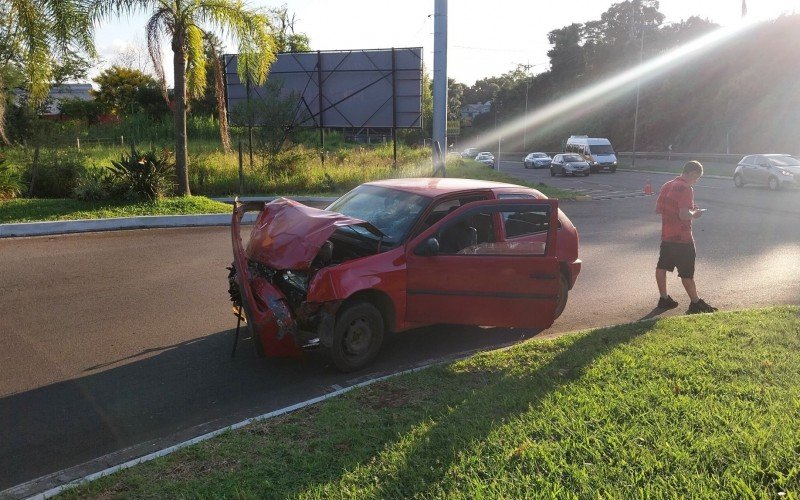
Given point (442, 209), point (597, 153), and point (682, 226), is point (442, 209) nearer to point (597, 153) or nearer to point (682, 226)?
point (682, 226)

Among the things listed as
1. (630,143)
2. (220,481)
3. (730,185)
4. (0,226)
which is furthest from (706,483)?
(630,143)

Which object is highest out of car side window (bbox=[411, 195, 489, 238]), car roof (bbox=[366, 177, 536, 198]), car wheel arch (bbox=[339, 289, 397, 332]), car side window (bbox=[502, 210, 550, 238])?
car roof (bbox=[366, 177, 536, 198])

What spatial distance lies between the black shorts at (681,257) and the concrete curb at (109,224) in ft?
33.1

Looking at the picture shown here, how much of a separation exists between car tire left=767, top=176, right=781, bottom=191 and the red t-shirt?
19.3 meters

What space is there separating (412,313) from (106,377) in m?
2.70

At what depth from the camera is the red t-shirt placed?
7328mm

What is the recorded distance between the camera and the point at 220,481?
11.3 feet

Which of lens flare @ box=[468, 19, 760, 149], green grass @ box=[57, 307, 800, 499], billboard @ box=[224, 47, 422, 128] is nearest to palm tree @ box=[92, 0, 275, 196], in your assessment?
billboard @ box=[224, 47, 422, 128]

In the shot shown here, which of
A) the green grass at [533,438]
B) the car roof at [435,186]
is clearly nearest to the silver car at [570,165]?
the car roof at [435,186]

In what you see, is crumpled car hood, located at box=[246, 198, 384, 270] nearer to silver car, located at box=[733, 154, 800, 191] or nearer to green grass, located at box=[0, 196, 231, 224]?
green grass, located at box=[0, 196, 231, 224]

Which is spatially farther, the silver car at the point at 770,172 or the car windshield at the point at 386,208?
the silver car at the point at 770,172

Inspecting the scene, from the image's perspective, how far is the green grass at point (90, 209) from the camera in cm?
1288

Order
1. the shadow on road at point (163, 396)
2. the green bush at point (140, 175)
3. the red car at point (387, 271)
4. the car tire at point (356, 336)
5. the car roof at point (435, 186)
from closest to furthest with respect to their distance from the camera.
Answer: the shadow on road at point (163, 396) < the red car at point (387, 271) < the car tire at point (356, 336) < the car roof at point (435, 186) < the green bush at point (140, 175)

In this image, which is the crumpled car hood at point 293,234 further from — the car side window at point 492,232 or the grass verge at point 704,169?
the grass verge at point 704,169
